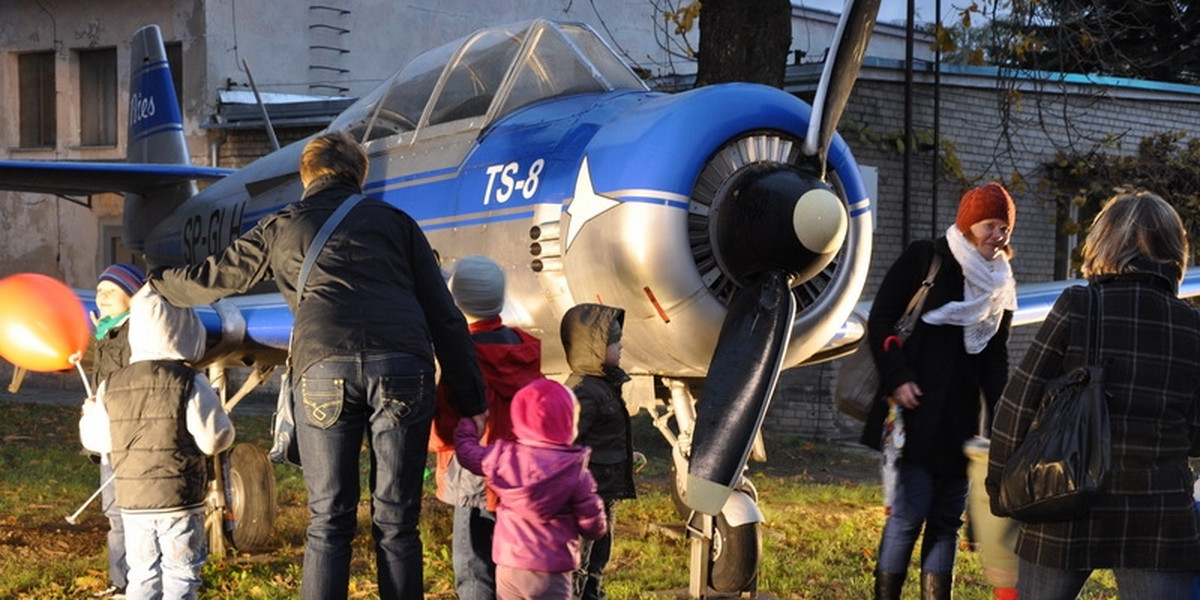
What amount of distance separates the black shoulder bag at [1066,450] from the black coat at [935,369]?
128cm

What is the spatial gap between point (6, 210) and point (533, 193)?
1591 centimetres

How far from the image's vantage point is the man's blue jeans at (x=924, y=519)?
14.6ft

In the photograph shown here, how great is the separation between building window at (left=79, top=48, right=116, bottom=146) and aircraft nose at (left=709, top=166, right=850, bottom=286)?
15871 millimetres

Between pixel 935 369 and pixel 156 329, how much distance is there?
2.63 m

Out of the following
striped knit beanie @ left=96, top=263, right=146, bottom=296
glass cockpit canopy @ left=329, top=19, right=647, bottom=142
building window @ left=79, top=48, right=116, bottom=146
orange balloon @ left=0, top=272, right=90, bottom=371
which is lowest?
orange balloon @ left=0, top=272, right=90, bottom=371

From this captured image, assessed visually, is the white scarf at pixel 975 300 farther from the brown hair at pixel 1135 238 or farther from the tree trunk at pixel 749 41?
the tree trunk at pixel 749 41

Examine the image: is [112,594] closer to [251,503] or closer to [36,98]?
[251,503]

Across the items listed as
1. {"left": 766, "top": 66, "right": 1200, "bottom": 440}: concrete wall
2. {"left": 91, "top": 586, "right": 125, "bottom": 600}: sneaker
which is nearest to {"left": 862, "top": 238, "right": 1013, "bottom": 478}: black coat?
{"left": 91, "top": 586, "right": 125, "bottom": 600}: sneaker

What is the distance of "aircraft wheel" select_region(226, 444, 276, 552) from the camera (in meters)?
6.41

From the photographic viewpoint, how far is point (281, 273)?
13.1 feet

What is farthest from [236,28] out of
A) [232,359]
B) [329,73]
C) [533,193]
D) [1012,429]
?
[1012,429]

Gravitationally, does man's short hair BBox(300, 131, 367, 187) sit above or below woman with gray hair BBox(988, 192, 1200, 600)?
above

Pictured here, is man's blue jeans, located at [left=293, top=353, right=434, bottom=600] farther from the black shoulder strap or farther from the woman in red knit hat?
the woman in red knit hat

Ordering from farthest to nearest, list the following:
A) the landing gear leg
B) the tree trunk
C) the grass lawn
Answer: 1. the tree trunk
2. the grass lawn
3. the landing gear leg
